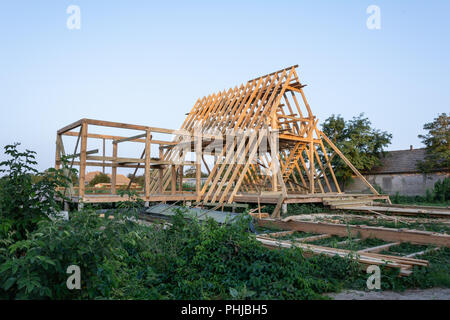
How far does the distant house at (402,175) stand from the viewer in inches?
845

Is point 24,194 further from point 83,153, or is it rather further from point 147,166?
point 147,166

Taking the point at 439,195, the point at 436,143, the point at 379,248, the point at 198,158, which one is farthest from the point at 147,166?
the point at 436,143

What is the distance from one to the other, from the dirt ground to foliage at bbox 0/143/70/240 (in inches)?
126

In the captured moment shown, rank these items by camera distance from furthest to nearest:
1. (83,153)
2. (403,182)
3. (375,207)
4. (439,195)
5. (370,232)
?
1. (403,182)
2. (439,195)
3. (375,207)
4. (83,153)
5. (370,232)

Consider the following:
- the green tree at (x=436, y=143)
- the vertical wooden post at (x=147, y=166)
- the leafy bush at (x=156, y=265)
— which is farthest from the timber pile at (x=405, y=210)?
the green tree at (x=436, y=143)

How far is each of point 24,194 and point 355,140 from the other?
860 inches

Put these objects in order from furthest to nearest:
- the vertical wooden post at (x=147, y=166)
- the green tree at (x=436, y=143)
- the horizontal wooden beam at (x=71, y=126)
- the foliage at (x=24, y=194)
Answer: the green tree at (x=436, y=143), the vertical wooden post at (x=147, y=166), the horizontal wooden beam at (x=71, y=126), the foliage at (x=24, y=194)

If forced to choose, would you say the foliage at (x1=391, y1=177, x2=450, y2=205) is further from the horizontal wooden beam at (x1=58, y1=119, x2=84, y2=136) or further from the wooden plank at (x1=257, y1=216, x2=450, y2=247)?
the horizontal wooden beam at (x1=58, y1=119, x2=84, y2=136)

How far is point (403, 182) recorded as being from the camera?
22609 mm

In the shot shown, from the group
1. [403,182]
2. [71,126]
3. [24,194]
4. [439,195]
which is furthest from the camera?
[403,182]

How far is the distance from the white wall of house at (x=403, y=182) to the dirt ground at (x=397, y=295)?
20447 mm

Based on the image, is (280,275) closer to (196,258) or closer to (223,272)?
(223,272)

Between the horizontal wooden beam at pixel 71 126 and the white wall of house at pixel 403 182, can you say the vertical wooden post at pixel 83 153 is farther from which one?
the white wall of house at pixel 403 182
